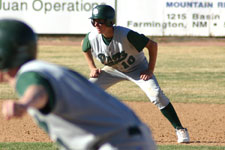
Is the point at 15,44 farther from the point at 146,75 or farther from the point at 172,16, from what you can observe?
the point at 172,16

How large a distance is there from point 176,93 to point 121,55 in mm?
5135

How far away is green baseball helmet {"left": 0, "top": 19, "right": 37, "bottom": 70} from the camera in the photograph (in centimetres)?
281

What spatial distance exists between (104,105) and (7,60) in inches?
22.3

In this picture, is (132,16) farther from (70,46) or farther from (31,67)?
(31,67)

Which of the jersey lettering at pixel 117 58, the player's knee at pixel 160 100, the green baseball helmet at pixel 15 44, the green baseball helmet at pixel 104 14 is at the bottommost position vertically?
the player's knee at pixel 160 100

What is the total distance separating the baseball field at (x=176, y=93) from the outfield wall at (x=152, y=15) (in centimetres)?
68

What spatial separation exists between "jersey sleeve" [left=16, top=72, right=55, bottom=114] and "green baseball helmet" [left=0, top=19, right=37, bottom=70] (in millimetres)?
111

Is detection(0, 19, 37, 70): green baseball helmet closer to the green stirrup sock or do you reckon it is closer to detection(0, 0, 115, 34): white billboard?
the green stirrup sock

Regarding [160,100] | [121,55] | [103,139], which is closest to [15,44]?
[103,139]

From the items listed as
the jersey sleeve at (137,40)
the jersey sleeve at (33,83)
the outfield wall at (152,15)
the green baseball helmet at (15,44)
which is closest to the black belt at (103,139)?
the jersey sleeve at (33,83)

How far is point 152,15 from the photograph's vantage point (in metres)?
21.0

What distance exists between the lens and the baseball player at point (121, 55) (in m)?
7.29

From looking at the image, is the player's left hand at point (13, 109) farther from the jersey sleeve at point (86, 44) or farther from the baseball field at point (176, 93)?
the jersey sleeve at point (86, 44)

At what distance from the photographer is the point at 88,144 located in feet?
10.00
